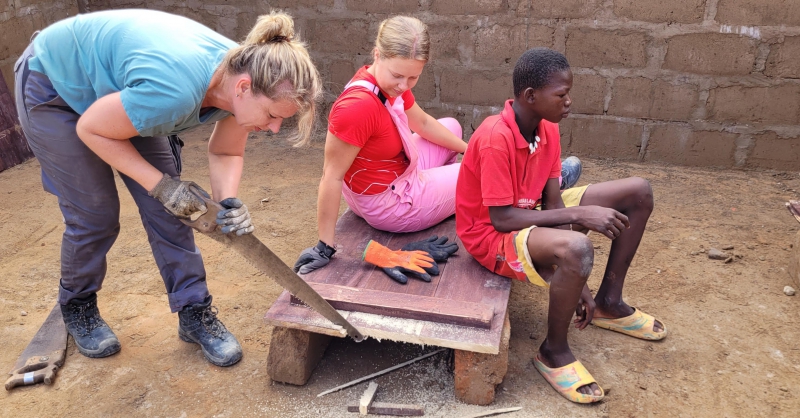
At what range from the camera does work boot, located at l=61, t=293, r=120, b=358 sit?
272cm

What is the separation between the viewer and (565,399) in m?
2.43

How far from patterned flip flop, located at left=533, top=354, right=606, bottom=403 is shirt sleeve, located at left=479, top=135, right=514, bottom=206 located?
2.22 feet

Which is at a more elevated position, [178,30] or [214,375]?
[178,30]

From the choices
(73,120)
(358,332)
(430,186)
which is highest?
(73,120)

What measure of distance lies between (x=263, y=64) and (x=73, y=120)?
0.85m

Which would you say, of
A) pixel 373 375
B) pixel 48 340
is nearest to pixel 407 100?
pixel 373 375

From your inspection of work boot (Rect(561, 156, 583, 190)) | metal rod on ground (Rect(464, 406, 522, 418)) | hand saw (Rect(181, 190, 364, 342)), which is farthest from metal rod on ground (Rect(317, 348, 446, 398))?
work boot (Rect(561, 156, 583, 190))

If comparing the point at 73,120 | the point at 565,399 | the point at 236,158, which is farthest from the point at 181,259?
the point at 565,399

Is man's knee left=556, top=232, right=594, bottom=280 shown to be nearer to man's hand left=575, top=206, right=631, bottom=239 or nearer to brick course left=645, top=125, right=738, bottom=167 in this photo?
man's hand left=575, top=206, right=631, bottom=239

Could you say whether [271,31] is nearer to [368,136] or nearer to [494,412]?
[368,136]

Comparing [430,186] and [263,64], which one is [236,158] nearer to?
[263,64]

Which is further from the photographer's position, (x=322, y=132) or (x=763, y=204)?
(x=322, y=132)

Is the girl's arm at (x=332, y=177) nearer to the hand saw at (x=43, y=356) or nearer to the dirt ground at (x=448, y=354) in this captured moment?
the dirt ground at (x=448, y=354)

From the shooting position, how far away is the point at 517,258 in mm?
2482
